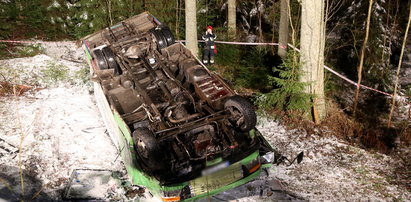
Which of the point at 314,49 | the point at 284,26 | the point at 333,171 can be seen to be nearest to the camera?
the point at 333,171

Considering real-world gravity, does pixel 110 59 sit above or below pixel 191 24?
below

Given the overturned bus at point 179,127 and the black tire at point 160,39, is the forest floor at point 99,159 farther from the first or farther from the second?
the black tire at point 160,39

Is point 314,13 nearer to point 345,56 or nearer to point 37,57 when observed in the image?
point 345,56

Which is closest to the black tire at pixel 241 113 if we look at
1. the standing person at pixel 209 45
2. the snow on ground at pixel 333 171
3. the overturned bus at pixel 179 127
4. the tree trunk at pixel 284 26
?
the overturned bus at pixel 179 127

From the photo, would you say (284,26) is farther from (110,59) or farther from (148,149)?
(148,149)

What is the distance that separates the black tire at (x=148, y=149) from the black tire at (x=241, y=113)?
1.52 m

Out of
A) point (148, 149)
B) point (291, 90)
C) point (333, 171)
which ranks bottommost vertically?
point (333, 171)

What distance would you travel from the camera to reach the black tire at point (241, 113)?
20.1 feet

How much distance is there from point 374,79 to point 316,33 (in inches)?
203

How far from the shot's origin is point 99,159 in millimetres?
7133

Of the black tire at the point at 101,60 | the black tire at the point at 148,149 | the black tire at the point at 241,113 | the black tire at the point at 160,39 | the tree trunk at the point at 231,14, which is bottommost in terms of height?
the black tire at the point at 148,149

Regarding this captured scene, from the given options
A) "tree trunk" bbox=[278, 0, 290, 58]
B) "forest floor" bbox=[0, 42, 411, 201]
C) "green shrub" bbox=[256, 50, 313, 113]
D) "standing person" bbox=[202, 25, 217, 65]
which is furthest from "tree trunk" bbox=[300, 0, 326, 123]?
"standing person" bbox=[202, 25, 217, 65]

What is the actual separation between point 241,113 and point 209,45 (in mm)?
4832

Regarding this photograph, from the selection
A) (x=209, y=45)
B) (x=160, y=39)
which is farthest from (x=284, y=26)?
(x=160, y=39)
